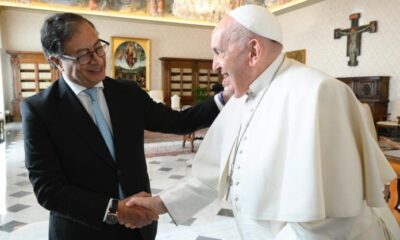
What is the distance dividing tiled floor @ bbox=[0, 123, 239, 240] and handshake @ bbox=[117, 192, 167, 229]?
193 centimetres

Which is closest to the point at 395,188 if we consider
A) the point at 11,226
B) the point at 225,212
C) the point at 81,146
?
the point at 225,212

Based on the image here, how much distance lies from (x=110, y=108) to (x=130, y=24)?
41.4ft

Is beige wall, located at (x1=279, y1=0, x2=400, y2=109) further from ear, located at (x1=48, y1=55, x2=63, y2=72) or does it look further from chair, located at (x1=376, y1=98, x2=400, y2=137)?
ear, located at (x1=48, y1=55, x2=63, y2=72)

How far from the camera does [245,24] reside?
49.2 inches

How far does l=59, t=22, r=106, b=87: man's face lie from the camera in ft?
4.60

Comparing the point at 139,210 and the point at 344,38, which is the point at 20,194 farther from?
the point at 344,38

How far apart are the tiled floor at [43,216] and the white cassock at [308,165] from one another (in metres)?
2.27

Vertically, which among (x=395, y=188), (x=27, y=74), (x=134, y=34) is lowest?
(x=395, y=188)

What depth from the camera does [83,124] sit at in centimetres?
142

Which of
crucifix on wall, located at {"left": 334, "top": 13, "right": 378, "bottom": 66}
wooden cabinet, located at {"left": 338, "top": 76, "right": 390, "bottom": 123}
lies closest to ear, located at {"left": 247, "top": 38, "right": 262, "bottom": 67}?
wooden cabinet, located at {"left": 338, "top": 76, "right": 390, "bottom": 123}

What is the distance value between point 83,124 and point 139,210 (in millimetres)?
461

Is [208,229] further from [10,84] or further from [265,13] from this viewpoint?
[10,84]

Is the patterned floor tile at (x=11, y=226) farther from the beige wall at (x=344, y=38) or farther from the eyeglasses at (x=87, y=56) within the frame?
the beige wall at (x=344, y=38)

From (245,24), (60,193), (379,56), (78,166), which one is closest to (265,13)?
(245,24)
